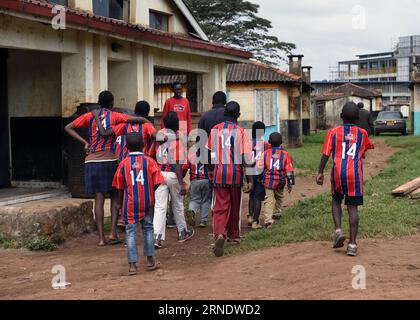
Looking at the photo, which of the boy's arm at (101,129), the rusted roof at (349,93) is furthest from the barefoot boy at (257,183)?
the rusted roof at (349,93)

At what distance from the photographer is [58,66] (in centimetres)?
1036

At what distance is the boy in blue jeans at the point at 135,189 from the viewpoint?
6.38 m

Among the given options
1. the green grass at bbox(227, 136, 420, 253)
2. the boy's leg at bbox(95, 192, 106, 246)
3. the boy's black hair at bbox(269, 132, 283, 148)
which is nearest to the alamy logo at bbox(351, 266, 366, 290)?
the green grass at bbox(227, 136, 420, 253)

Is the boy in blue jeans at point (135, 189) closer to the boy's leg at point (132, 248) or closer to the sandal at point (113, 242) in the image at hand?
the boy's leg at point (132, 248)

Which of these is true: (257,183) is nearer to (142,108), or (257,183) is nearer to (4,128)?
(142,108)

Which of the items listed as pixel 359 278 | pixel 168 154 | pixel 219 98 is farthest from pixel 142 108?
pixel 359 278

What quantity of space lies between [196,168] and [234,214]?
1603mm

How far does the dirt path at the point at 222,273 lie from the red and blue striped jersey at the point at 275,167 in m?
1.53

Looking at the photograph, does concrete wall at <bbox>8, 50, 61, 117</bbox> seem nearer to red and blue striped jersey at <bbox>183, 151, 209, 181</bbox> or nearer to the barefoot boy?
red and blue striped jersey at <bbox>183, 151, 209, 181</bbox>

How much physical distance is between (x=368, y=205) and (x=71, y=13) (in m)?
5.15

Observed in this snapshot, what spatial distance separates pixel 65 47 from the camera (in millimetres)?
9266

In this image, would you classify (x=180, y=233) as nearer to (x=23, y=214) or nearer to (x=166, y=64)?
(x=23, y=214)

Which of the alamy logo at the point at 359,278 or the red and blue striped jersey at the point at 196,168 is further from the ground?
the red and blue striped jersey at the point at 196,168

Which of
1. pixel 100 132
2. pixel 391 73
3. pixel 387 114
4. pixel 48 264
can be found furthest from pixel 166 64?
pixel 391 73
